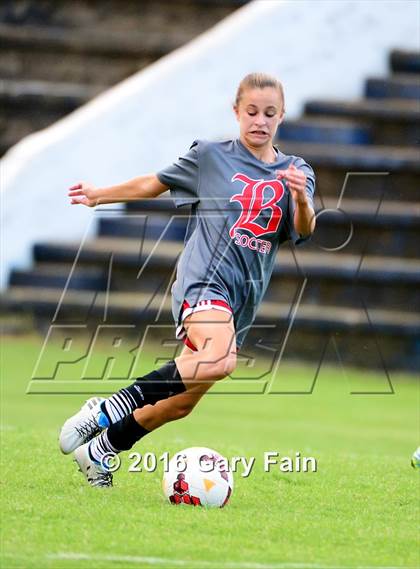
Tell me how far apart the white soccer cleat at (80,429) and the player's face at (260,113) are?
1578 millimetres

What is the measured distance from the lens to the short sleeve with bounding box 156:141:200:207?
709cm

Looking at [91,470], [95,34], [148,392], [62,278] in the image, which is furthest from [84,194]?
[95,34]

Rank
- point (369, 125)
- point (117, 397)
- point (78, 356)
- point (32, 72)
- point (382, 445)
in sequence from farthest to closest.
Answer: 1. point (32, 72)
2. point (369, 125)
3. point (78, 356)
4. point (382, 445)
5. point (117, 397)

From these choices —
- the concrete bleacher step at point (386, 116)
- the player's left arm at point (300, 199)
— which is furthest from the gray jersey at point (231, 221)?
the concrete bleacher step at point (386, 116)

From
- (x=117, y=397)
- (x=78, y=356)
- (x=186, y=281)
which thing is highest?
(x=186, y=281)

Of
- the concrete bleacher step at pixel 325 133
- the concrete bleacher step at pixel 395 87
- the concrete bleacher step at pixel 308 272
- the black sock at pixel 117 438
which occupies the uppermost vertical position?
the black sock at pixel 117 438

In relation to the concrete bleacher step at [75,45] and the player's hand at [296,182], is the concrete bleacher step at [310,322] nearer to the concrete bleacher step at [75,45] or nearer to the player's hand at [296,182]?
the concrete bleacher step at [75,45]

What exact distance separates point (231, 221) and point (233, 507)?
1412 millimetres

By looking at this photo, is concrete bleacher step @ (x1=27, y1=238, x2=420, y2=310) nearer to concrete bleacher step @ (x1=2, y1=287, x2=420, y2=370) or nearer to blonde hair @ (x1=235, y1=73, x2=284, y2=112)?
concrete bleacher step @ (x1=2, y1=287, x2=420, y2=370)

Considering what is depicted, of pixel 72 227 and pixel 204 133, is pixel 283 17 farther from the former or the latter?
pixel 72 227

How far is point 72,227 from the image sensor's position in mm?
15180

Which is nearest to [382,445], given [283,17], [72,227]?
[72,227]

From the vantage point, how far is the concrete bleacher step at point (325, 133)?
604 inches

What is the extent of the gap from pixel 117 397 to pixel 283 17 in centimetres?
970
